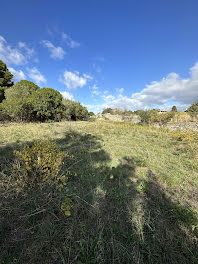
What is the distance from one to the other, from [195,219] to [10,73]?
2245 cm

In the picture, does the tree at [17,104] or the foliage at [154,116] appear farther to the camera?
the foliage at [154,116]

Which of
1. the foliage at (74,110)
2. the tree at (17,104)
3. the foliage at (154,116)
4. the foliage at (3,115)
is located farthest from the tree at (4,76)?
the foliage at (154,116)

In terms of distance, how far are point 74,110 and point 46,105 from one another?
4296 millimetres

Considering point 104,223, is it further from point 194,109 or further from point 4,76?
point 4,76

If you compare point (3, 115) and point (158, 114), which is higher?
point (158, 114)

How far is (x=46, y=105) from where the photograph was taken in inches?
446

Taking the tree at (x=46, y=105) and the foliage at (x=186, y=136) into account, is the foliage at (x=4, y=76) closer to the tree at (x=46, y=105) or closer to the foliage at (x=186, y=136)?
the tree at (x=46, y=105)

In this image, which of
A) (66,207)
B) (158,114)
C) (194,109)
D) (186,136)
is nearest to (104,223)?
(66,207)

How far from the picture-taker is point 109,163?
3242mm

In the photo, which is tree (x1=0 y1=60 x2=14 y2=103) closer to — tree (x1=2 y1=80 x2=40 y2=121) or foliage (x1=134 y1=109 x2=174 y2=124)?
tree (x1=2 y1=80 x2=40 y2=121)

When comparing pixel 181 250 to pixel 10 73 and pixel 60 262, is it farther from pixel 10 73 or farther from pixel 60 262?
pixel 10 73

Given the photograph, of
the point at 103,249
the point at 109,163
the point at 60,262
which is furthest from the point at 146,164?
the point at 60,262

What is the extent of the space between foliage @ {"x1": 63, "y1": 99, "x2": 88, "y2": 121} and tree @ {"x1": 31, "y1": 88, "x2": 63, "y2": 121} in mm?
818

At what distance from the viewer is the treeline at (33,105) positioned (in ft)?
31.2
